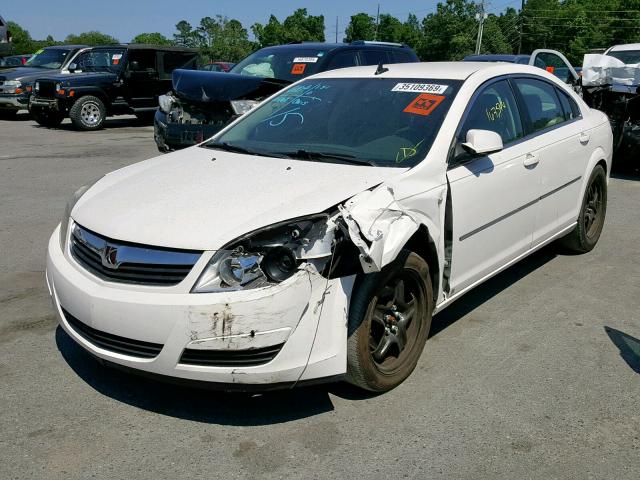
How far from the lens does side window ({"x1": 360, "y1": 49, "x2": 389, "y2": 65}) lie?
1003cm

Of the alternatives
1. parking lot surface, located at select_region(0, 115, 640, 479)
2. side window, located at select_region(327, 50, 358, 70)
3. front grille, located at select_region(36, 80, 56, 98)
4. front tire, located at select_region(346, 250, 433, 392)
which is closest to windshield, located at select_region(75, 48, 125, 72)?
front grille, located at select_region(36, 80, 56, 98)

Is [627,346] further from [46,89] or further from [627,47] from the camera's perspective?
[46,89]

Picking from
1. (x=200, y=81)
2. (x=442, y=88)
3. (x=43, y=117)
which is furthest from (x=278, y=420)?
(x=43, y=117)

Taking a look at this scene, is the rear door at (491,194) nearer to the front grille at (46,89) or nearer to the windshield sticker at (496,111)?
the windshield sticker at (496,111)

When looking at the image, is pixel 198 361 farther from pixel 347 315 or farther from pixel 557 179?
pixel 557 179

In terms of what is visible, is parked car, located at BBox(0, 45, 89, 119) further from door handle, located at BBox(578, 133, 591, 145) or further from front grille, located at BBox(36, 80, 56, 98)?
door handle, located at BBox(578, 133, 591, 145)

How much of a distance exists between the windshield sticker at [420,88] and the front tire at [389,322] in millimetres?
1267

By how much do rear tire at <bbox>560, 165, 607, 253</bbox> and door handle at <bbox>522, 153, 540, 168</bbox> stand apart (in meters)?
1.20

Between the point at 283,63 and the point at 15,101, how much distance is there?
10213 millimetres

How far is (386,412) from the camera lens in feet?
11.0

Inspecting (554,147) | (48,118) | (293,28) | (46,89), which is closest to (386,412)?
(554,147)

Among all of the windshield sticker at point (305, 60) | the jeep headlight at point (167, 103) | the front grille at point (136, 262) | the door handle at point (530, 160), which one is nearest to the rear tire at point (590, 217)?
the door handle at point (530, 160)

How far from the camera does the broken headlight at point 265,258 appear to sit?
9.66 feet

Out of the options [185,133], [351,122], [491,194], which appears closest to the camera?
[491,194]
